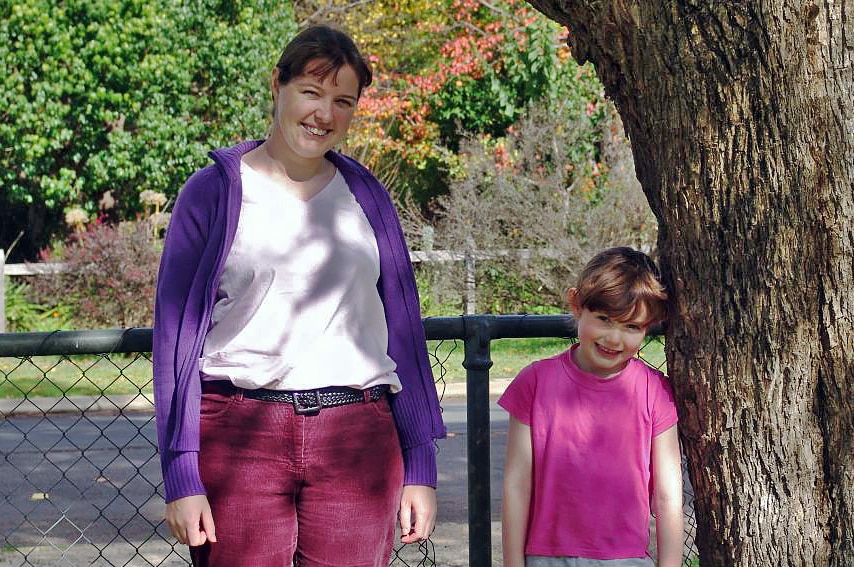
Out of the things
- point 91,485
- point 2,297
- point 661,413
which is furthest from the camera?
point 2,297

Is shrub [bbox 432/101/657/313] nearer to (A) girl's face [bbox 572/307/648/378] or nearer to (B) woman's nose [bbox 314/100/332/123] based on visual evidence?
(A) girl's face [bbox 572/307/648/378]

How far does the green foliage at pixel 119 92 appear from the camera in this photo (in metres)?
14.5

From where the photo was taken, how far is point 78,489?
6.75m

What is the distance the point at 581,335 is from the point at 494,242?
34.4 feet

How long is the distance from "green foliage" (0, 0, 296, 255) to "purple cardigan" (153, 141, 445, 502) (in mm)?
13059

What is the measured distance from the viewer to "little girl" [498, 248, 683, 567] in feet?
8.46

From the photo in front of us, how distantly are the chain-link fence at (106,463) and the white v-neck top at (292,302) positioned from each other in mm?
685

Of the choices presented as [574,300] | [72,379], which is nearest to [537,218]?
[72,379]

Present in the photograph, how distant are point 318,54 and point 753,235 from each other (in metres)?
1.02

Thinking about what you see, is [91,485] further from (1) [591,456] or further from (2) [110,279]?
(2) [110,279]

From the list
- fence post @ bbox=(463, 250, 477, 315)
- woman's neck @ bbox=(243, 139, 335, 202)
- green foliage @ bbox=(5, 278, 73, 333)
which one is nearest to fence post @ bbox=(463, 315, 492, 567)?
woman's neck @ bbox=(243, 139, 335, 202)

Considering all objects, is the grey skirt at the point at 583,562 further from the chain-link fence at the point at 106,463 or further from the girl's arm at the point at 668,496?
the chain-link fence at the point at 106,463

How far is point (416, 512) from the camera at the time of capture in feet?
8.10

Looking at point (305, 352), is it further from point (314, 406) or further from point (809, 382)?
point (809, 382)
